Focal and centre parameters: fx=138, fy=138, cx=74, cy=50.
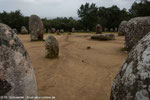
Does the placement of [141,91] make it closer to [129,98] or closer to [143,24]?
[129,98]

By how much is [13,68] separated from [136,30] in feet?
19.4

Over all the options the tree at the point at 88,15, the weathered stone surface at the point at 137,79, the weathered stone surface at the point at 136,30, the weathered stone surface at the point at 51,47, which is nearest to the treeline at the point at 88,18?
the tree at the point at 88,15

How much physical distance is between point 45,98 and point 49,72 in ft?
5.04

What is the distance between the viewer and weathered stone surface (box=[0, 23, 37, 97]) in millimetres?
1455

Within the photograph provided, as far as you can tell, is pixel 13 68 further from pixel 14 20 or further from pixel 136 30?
pixel 14 20

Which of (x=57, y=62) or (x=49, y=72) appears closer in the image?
(x=49, y=72)

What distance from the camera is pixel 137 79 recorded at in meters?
1.23

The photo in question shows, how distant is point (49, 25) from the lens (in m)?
34.8

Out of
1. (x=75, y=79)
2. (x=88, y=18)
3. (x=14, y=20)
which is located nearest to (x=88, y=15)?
(x=88, y=18)

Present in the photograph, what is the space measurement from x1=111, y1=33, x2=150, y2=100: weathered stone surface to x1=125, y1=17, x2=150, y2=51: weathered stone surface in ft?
16.9

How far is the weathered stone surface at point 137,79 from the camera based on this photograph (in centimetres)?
116

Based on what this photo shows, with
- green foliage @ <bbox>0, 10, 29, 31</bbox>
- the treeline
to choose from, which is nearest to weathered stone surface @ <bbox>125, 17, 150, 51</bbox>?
the treeline

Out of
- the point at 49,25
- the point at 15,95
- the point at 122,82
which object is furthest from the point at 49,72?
the point at 49,25

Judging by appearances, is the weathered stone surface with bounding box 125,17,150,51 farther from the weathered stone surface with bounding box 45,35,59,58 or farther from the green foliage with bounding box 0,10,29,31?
the green foliage with bounding box 0,10,29,31
